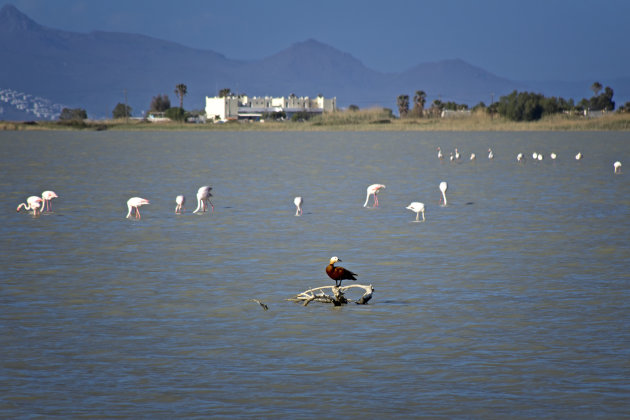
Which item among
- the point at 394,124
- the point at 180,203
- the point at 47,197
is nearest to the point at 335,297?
the point at 180,203

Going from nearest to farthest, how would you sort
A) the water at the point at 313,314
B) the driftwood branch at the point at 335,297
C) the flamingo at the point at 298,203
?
1. the water at the point at 313,314
2. the driftwood branch at the point at 335,297
3. the flamingo at the point at 298,203

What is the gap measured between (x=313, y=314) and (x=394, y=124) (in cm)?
15285

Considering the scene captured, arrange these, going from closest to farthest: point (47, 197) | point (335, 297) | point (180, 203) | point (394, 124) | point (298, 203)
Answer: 1. point (335, 297)
2. point (298, 203)
3. point (180, 203)
4. point (47, 197)
5. point (394, 124)

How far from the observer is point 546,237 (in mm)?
24031

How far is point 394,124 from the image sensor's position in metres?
166

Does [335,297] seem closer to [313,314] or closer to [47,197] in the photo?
[313,314]

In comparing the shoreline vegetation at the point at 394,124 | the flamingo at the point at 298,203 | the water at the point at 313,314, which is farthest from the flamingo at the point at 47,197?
the shoreline vegetation at the point at 394,124

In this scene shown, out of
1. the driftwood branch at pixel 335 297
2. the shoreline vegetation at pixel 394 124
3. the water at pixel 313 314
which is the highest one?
the shoreline vegetation at pixel 394 124

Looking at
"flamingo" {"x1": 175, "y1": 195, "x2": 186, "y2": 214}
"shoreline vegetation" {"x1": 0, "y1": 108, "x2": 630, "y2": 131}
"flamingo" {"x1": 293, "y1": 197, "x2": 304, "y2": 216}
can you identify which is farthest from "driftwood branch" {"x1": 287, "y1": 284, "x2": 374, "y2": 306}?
"shoreline vegetation" {"x1": 0, "y1": 108, "x2": 630, "y2": 131}

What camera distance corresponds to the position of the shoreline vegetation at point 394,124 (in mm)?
137125

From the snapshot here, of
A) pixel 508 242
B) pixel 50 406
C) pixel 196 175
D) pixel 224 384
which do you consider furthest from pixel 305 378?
pixel 196 175

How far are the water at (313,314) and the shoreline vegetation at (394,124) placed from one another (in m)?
109

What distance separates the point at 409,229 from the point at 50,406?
16.2 meters

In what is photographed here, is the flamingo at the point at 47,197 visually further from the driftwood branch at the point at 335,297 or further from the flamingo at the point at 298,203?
the driftwood branch at the point at 335,297
